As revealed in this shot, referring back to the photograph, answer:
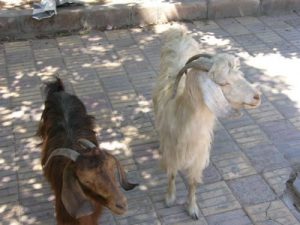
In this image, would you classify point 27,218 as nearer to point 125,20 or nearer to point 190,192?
point 190,192

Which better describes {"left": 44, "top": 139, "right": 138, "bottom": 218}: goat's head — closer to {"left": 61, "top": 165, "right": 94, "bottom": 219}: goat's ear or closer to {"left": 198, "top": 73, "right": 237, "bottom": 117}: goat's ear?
{"left": 61, "top": 165, "right": 94, "bottom": 219}: goat's ear

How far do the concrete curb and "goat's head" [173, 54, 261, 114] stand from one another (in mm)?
4881

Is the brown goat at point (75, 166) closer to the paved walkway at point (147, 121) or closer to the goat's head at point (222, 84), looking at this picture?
the paved walkway at point (147, 121)

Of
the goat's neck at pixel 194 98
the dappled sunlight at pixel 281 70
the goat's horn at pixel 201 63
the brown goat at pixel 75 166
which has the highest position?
the goat's horn at pixel 201 63

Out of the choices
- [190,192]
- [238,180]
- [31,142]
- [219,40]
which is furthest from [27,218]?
[219,40]

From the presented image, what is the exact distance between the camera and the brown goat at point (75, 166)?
11.1 feet

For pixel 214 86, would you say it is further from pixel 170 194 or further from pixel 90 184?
pixel 170 194

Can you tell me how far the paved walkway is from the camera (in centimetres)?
Result: 486

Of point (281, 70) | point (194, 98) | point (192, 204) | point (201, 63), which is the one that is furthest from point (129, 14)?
point (201, 63)

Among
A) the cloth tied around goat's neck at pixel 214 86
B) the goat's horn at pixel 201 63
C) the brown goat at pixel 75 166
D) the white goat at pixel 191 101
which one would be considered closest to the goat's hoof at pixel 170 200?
the white goat at pixel 191 101

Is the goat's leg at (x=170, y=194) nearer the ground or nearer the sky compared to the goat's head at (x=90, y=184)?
nearer the ground

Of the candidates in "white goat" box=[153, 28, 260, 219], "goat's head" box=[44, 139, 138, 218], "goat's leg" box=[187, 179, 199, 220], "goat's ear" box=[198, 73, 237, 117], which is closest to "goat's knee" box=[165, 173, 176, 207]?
"white goat" box=[153, 28, 260, 219]

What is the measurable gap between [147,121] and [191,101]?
2.12m

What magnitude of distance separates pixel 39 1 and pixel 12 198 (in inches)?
195
